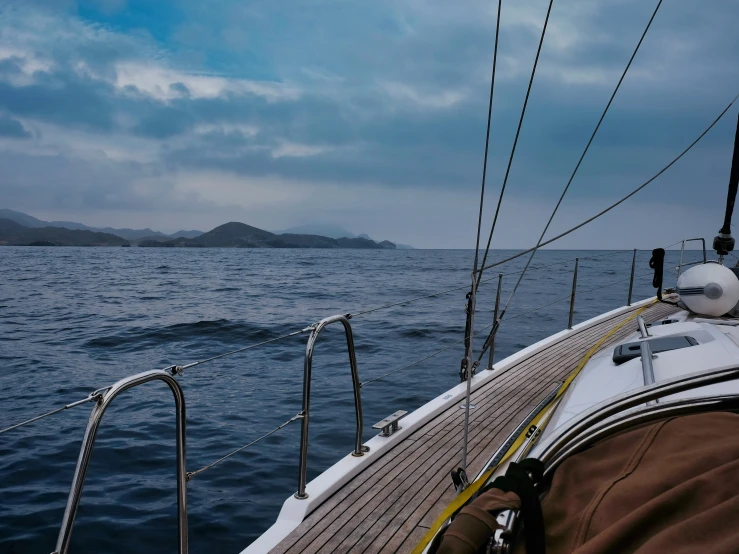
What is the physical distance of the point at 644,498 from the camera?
1208mm

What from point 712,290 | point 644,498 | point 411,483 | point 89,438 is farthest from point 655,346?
point 712,290

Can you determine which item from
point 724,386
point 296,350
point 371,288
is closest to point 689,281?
point 724,386

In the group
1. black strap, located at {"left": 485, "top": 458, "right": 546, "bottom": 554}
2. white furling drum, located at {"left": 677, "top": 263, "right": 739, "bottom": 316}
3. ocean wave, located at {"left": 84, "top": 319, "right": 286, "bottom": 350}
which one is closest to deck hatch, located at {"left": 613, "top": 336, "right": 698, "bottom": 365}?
black strap, located at {"left": 485, "top": 458, "right": 546, "bottom": 554}

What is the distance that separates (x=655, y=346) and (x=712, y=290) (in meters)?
2.46

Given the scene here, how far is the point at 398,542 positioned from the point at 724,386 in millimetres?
1331

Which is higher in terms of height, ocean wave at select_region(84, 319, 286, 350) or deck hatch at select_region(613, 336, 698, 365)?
deck hatch at select_region(613, 336, 698, 365)

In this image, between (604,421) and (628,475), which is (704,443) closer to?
(628,475)

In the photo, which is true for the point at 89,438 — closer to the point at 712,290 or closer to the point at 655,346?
the point at 655,346

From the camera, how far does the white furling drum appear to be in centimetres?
451

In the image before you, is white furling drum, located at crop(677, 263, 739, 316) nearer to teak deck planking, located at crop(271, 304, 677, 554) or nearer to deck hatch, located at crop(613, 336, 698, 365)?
teak deck planking, located at crop(271, 304, 677, 554)

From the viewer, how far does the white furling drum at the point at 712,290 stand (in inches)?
177

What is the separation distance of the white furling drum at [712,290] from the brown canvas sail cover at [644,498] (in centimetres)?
357

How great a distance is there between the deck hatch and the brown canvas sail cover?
3.66ft

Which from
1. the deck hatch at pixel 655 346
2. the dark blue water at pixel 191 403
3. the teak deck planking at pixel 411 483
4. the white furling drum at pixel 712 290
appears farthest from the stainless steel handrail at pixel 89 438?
the white furling drum at pixel 712 290
